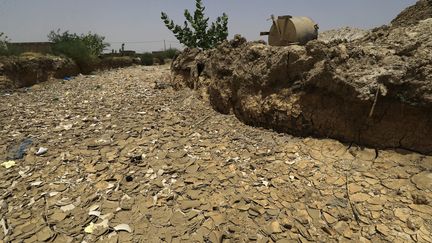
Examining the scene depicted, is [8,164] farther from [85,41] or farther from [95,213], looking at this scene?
[85,41]

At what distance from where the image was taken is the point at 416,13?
3.84 m

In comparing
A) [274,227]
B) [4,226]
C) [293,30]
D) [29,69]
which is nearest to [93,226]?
[4,226]

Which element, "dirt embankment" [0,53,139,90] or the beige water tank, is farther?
"dirt embankment" [0,53,139,90]

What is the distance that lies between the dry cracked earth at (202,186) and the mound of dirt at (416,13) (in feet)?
7.06

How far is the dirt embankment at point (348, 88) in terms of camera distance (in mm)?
2418

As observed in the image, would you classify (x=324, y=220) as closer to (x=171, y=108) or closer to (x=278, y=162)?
(x=278, y=162)

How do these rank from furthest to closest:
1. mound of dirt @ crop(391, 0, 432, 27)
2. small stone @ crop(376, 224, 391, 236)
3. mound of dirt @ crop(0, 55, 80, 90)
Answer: mound of dirt @ crop(0, 55, 80, 90) < mound of dirt @ crop(391, 0, 432, 27) < small stone @ crop(376, 224, 391, 236)

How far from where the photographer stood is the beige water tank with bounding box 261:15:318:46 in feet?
16.7

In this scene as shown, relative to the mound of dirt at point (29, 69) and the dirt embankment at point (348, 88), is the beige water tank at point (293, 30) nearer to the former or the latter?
the dirt embankment at point (348, 88)

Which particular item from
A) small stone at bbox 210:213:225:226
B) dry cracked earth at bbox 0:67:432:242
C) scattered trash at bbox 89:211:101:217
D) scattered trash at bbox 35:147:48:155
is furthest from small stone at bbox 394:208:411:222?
scattered trash at bbox 35:147:48:155

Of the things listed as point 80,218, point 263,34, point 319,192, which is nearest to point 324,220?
point 319,192

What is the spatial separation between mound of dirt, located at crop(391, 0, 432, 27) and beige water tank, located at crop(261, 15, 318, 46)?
1.41m

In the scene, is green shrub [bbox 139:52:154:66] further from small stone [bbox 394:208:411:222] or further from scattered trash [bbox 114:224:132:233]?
small stone [bbox 394:208:411:222]

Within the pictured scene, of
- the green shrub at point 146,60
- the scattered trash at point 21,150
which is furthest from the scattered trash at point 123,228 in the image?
the green shrub at point 146,60
